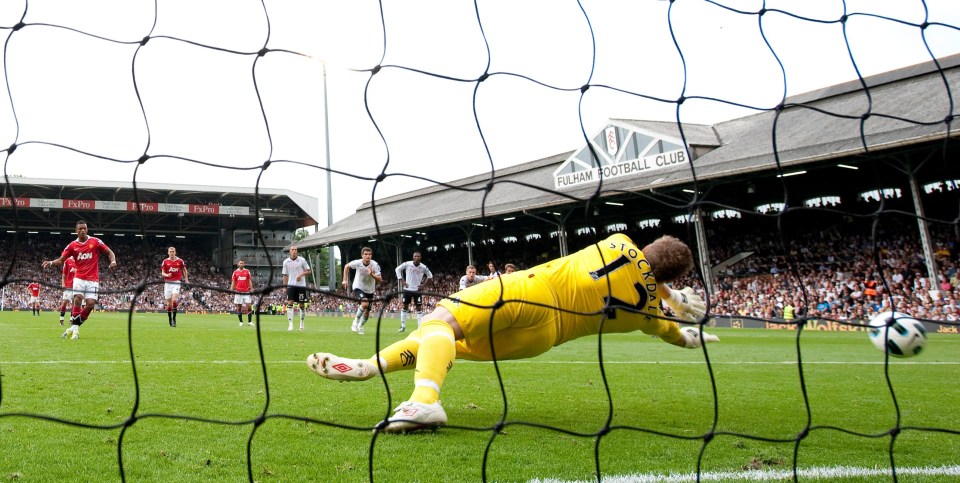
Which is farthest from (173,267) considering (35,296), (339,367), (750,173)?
(750,173)

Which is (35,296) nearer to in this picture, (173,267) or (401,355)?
(173,267)

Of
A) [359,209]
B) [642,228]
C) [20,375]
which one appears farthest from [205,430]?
[359,209]

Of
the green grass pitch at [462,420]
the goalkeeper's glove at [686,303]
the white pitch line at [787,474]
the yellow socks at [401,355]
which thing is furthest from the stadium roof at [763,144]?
the white pitch line at [787,474]

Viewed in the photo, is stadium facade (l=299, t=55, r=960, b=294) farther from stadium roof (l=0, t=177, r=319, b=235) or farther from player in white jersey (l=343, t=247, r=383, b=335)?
stadium roof (l=0, t=177, r=319, b=235)

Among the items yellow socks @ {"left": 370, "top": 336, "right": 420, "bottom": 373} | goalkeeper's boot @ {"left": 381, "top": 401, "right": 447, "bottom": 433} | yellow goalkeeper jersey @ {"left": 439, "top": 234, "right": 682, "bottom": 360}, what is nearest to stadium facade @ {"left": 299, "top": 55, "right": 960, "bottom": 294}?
yellow socks @ {"left": 370, "top": 336, "right": 420, "bottom": 373}

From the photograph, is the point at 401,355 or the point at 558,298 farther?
the point at 401,355

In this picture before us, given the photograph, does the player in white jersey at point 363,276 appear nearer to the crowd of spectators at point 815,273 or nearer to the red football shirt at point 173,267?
the crowd of spectators at point 815,273

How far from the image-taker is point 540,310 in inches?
154

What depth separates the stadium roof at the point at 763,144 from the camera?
18.2 metres

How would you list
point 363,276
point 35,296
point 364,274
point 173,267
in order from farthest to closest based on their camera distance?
point 35,296, point 173,267, point 363,276, point 364,274

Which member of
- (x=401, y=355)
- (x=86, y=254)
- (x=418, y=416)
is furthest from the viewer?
(x=86, y=254)

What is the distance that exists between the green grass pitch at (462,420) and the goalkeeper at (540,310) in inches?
13.8

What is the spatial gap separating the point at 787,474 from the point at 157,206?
42.2m

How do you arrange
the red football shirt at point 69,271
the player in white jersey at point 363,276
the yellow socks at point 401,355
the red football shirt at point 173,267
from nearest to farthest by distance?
the yellow socks at point 401,355 < the red football shirt at point 69,271 < the player in white jersey at point 363,276 < the red football shirt at point 173,267
